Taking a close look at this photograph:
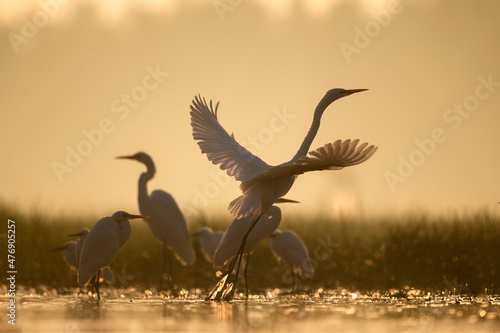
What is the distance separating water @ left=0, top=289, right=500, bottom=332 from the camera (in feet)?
24.1

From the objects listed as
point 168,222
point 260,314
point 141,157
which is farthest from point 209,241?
point 260,314

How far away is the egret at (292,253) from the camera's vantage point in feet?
39.9

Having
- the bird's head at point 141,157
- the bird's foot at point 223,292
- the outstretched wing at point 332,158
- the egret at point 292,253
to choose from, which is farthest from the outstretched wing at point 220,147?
the bird's head at point 141,157

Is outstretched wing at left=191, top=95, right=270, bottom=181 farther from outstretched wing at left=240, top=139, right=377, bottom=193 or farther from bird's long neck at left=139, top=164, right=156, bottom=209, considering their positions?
bird's long neck at left=139, top=164, right=156, bottom=209

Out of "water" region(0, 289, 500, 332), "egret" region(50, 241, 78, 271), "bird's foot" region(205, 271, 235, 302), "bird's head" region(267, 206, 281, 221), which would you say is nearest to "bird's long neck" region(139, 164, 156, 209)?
"egret" region(50, 241, 78, 271)

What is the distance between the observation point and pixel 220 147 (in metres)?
10.3

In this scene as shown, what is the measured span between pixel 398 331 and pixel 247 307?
2453mm

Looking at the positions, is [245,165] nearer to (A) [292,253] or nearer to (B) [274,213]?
(B) [274,213]

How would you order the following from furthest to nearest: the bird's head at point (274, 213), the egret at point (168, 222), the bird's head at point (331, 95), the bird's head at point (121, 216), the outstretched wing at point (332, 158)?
1. the egret at point (168, 222)
2. the bird's head at point (274, 213)
3. the bird's head at point (121, 216)
4. the bird's head at point (331, 95)
5. the outstretched wing at point (332, 158)

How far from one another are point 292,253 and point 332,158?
3832 millimetres

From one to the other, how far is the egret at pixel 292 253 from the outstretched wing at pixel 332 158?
3.09m

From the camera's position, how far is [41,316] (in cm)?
812

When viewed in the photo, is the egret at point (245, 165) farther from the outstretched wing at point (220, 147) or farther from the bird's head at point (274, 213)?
the bird's head at point (274, 213)

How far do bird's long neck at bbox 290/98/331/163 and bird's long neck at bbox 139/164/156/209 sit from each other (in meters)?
3.91
